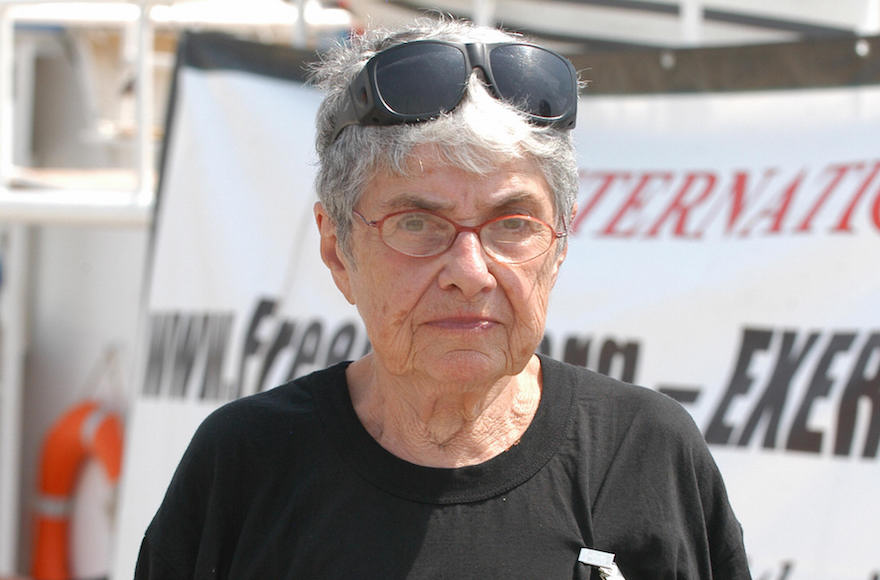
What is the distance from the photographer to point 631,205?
9.59ft

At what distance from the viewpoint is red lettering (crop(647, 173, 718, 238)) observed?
2.82 metres

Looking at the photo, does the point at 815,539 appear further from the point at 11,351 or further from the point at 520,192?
the point at 11,351

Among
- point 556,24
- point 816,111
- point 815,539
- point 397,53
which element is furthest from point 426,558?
point 556,24

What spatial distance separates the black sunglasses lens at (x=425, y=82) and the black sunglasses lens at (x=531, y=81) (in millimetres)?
52

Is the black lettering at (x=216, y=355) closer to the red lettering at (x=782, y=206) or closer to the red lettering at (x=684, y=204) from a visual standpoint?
the red lettering at (x=684, y=204)

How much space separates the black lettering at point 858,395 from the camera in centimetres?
250

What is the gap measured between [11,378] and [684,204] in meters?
4.68

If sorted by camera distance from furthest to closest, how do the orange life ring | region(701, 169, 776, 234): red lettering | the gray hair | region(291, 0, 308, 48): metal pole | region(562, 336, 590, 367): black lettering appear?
the orange life ring
region(291, 0, 308, 48): metal pole
region(562, 336, 590, 367): black lettering
region(701, 169, 776, 234): red lettering
the gray hair

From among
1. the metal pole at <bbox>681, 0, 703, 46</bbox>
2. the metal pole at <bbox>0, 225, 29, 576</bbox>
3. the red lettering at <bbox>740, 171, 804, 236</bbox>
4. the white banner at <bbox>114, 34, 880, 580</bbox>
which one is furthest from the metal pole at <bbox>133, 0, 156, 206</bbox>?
the metal pole at <bbox>0, 225, 29, 576</bbox>

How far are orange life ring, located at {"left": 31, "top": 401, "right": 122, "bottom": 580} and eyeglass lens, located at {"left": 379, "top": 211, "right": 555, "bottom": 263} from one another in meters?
5.03

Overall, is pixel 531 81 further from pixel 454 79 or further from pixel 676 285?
pixel 676 285

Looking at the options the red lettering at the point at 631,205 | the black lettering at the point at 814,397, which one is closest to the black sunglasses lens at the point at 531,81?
the black lettering at the point at 814,397

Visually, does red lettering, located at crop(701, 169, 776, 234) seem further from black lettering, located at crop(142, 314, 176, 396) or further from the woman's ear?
black lettering, located at crop(142, 314, 176, 396)

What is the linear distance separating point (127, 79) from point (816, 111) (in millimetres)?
3587
